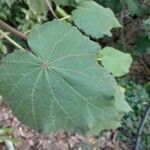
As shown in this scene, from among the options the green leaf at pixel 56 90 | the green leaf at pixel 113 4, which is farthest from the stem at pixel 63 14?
the green leaf at pixel 113 4

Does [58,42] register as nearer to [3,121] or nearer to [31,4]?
[31,4]

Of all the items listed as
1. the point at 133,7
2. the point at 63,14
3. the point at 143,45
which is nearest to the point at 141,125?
the point at 143,45

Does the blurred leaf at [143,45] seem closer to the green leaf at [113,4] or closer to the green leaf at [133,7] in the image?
the green leaf at [133,7]

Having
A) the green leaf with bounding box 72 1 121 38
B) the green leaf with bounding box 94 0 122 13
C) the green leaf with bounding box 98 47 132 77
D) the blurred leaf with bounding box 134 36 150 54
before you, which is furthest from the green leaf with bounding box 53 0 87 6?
the blurred leaf with bounding box 134 36 150 54

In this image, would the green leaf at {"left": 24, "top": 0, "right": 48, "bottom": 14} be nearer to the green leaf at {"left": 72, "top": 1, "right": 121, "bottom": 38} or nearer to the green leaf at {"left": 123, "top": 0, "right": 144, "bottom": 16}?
the green leaf at {"left": 72, "top": 1, "right": 121, "bottom": 38}

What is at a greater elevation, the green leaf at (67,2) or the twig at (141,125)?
the green leaf at (67,2)

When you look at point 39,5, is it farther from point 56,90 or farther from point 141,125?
point 141,125

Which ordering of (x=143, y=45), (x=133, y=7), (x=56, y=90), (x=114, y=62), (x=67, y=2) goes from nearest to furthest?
1. (x=56, y=90)
2. (x=67, y=2)
3. (x=114, y=62)
4. (x=133, y=7)
5. (x=143, y=45)
